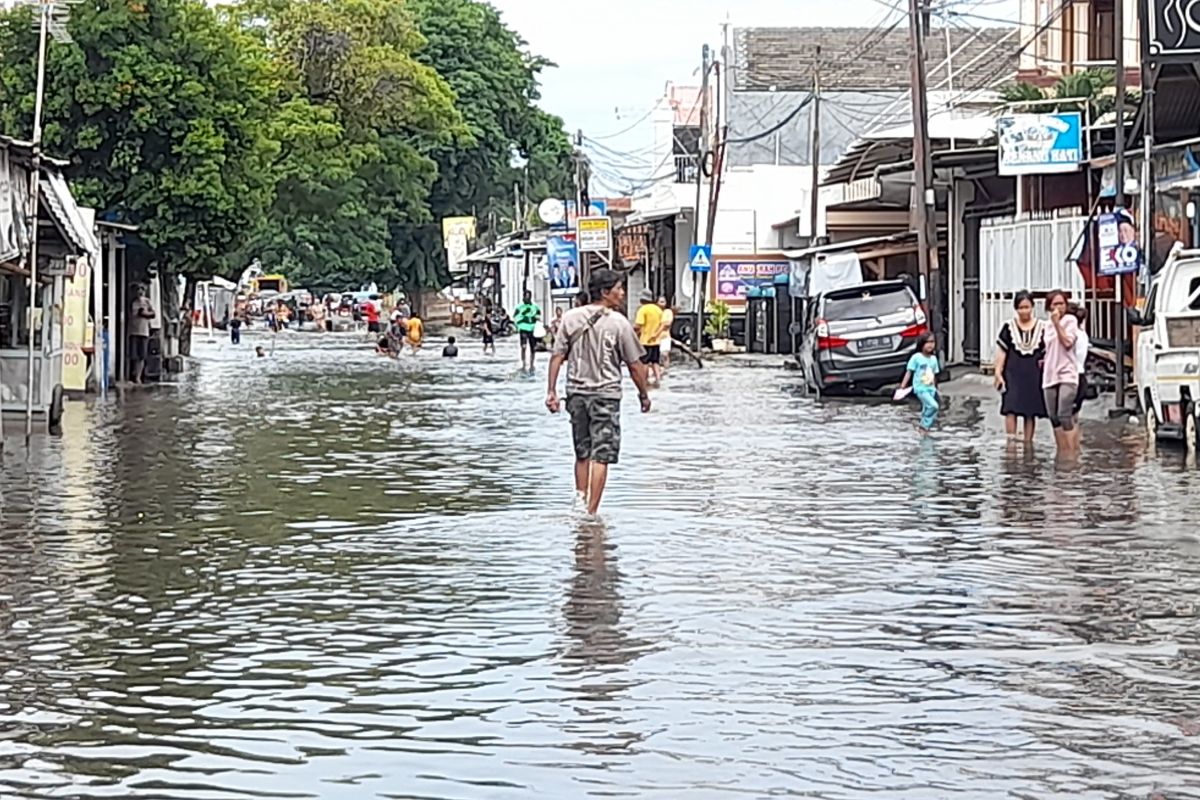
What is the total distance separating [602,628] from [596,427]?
488 cm

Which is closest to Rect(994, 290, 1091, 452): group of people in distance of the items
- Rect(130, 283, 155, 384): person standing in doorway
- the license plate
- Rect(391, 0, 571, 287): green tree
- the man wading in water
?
the man wading in water

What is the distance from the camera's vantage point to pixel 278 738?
7.72 meters

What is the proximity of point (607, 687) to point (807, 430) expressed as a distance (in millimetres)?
16158

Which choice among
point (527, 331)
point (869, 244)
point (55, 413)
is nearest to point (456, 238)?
point (869, 244)

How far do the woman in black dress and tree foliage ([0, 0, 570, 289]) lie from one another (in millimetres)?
17070

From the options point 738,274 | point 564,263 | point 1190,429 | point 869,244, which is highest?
point 564,263

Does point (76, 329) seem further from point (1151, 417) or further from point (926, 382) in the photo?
point (1151, 417)

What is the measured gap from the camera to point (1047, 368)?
66.6 feet

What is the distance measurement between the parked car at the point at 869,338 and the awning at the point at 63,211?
12079 mm

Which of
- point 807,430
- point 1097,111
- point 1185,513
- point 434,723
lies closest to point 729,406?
point 807,430

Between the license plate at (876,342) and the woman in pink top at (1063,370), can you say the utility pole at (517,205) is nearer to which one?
the license plate at (876,342)

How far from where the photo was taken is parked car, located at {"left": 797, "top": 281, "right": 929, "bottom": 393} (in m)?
32.0

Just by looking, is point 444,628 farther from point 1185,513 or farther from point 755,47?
point 755,47

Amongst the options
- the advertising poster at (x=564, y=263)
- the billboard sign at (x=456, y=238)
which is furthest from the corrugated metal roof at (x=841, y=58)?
the billboard sign at (x=456, y=238)
